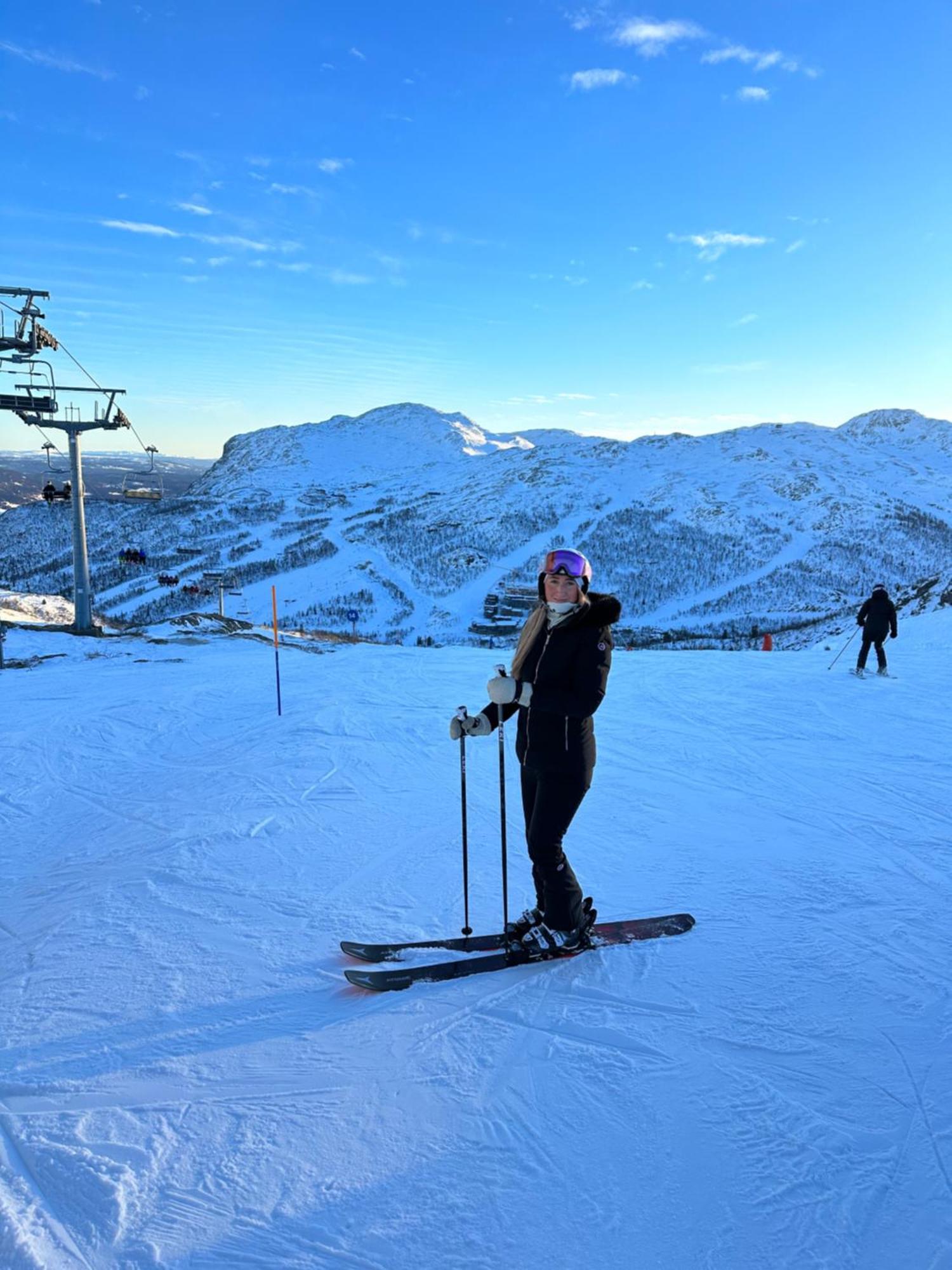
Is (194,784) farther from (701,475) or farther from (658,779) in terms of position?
(701,475)

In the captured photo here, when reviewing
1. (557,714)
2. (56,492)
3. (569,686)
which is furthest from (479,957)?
(56,492)

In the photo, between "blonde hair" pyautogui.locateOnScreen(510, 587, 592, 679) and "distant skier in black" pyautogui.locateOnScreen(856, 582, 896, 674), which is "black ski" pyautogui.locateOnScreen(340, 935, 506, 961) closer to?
"blonde hair" pyautogui.locateOnScreen(510, 587, 592, 679)

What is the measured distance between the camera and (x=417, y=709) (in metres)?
10.3

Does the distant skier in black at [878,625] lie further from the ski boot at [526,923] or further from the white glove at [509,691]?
the white glove at [509,691]

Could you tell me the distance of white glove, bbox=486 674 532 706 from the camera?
3490 mm

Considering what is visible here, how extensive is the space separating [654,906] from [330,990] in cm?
218

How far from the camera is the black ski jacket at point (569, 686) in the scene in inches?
136

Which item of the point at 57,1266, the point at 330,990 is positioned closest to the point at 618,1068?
the point at 330,990

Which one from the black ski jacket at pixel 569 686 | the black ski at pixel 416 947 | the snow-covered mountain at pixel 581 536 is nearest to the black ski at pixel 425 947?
the black ski at pixel 416 947

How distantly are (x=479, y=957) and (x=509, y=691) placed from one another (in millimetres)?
1553

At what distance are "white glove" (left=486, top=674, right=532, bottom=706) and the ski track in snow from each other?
4.97 ft

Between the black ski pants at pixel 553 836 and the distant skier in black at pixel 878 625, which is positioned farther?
the distant skier in black at pixel 878 625

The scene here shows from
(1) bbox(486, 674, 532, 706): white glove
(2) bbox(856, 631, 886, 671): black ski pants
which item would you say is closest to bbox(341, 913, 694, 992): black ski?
(1) bbox(486, 674, 532, 706): white glove

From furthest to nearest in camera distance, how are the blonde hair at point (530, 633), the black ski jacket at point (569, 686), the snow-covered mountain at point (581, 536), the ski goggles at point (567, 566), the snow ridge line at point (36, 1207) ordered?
the snow-covered mountain at point (581, 536) → the blonde hair at point (530, 633) → the ski goggles at point (567, 566) → the black ski jacket at point (569, 686) → the snow ridge line at point (36, 1207)
